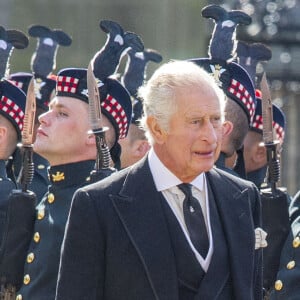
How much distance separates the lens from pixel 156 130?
6199 mm

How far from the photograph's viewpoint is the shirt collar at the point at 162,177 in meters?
6.19

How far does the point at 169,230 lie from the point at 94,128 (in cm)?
158

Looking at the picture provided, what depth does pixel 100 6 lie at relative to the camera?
1928cm

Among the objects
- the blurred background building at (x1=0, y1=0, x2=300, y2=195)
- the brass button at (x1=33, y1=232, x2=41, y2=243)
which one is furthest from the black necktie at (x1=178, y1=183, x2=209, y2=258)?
the blurred background building at (x1=0, y1=0, x2=300, y2=195)

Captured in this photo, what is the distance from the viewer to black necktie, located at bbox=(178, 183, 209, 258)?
616 cm

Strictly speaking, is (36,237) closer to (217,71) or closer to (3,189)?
(3,189)

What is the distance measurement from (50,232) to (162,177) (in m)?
1.47

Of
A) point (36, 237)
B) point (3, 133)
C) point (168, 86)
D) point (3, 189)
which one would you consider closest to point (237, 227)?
point (168, 86)

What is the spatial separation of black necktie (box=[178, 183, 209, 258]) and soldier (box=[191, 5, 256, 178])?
1958 millimetres

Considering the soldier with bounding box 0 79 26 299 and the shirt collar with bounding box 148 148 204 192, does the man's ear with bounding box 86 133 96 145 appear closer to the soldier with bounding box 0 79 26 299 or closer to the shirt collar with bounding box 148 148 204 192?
the soldier with bounding box 0 79 26 299

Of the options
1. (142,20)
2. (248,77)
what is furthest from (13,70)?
(248,77)

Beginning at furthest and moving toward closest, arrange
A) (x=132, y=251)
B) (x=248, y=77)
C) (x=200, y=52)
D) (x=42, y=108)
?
(x=200, y=52) → (x=42, y=108) → (x=248, y=77) → (x=132, y=251)

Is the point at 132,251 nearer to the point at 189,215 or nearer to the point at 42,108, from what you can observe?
the point at 189,215

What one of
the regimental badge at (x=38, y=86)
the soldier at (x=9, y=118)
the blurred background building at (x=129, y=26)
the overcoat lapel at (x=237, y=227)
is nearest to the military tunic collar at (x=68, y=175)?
the soldier at (x=9, y=118)
